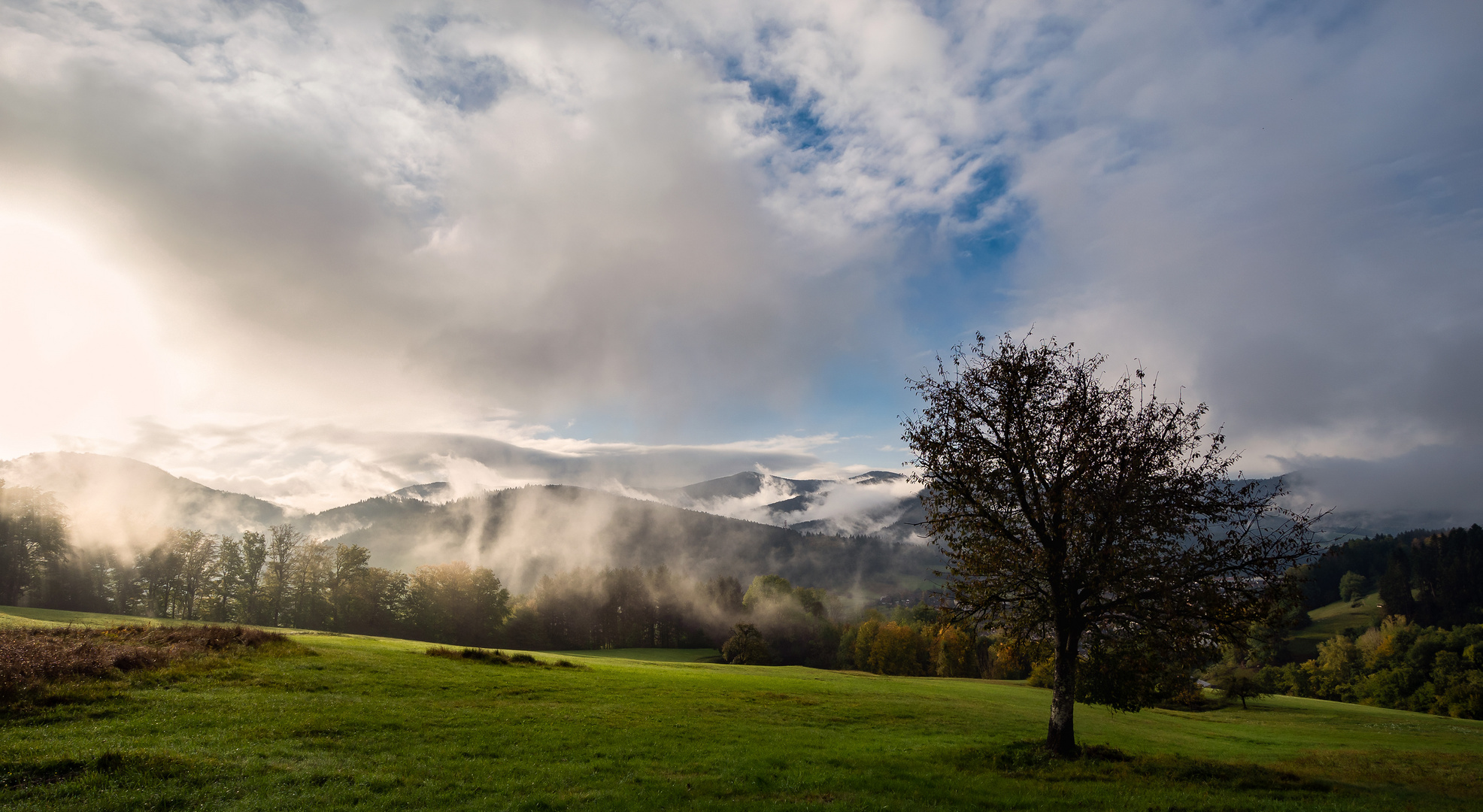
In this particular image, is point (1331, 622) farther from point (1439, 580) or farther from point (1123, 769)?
point (1123, 769)

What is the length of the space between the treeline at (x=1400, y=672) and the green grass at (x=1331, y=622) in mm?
47624

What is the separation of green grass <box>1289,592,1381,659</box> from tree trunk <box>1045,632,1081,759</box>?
186589mm

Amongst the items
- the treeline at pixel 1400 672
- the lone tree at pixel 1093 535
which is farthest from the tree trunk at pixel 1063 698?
the treeline at pixel 1400 672

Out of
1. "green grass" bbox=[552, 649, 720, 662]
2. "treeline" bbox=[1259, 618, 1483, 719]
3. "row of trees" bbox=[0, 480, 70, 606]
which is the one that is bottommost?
"green grass" bbox=[552, 649, 720, 662]

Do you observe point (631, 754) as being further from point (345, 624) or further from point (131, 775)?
point (345, 624)

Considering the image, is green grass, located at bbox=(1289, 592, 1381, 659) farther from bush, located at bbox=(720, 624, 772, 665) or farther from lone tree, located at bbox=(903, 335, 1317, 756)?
A: lone tree, located at bbox=(903, 335, 1317, 756)

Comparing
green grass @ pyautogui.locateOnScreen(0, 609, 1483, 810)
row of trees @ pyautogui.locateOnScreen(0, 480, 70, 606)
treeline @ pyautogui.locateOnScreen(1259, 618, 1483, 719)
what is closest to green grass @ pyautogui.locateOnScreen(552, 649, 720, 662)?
row of trees @ pyautogui.locateOnScreen(0, 480, 70, 606)

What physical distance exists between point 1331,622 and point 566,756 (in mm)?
240563

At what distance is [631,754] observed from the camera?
1820cm

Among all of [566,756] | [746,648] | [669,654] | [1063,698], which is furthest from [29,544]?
[1063,698]

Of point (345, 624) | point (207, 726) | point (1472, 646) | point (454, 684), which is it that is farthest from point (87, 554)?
point (1472, 646)

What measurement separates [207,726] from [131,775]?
5.69m

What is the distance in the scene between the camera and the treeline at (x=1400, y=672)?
2908 inches

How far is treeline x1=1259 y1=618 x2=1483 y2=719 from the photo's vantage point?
73.9 metres
